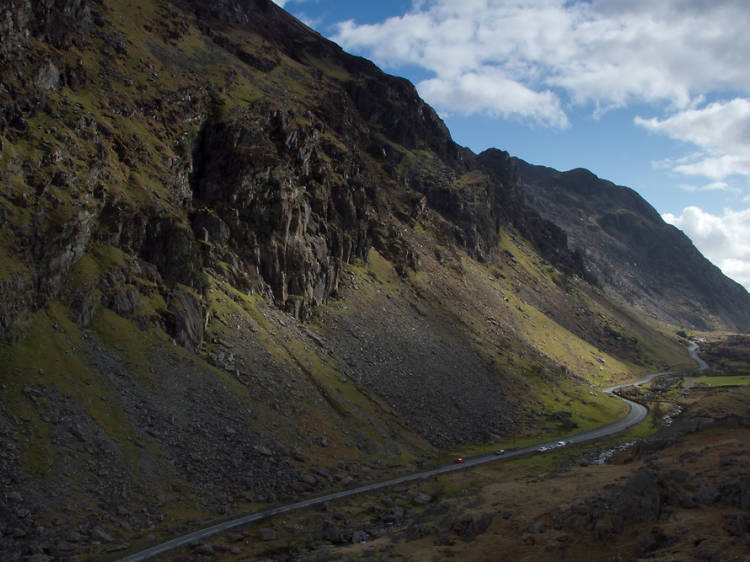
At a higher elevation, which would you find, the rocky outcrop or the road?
the rocky outcrop

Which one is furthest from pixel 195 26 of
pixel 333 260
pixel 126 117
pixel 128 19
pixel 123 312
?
pixel 123 312

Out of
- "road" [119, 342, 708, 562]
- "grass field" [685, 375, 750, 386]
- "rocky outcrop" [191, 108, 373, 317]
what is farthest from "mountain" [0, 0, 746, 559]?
"grass field" [685, 375, 750, 386]

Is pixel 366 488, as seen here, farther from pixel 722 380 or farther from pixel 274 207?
pixel 722 380

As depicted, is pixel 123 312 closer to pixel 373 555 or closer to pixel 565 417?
pixel 373 555

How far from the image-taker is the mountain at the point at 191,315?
174 feet

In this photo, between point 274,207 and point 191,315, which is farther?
point 274,207

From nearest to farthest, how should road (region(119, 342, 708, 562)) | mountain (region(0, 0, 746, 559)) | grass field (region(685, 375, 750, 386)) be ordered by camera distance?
road (region(119, 342, 708, 562))
mountain (region(0, 0, 746, 559))
grass field (region(685, 375, 750, 386))

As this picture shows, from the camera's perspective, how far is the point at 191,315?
7644cm

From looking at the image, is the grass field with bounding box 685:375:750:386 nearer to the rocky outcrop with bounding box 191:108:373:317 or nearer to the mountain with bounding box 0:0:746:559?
the mountain with bounding box 0:0:746:559

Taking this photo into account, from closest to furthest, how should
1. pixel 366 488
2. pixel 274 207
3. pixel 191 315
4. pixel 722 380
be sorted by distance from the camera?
pixel 366 488
pixel 191 315
pixel 274 207
pixel 722 380

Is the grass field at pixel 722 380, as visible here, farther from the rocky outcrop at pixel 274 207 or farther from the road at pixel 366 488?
the rocky outcrop at pixel 274 207

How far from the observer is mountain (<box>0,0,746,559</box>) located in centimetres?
5303

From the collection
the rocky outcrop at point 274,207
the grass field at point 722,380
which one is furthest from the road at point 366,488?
the grass field at point 722,380

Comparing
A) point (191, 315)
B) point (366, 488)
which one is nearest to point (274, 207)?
point (191, 315)
